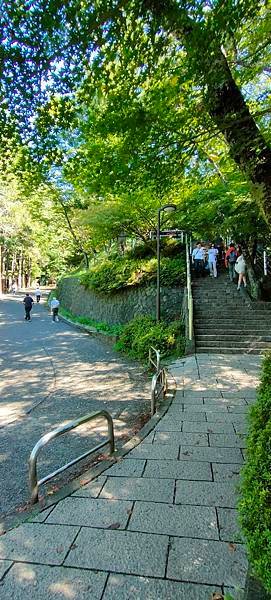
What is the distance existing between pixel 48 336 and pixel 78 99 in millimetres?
12423

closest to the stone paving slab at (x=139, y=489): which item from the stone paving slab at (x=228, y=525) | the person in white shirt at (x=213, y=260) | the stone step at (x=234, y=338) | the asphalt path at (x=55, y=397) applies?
the stone paving slab at (x=228, y=525)

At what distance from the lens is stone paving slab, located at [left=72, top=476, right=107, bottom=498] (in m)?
3.07

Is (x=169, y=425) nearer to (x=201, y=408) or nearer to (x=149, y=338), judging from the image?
(x=201, y=408)

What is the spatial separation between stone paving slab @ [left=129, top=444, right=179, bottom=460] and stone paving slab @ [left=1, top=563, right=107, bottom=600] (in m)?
1.72

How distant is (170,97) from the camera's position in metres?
4.41

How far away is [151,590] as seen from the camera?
2.01 m

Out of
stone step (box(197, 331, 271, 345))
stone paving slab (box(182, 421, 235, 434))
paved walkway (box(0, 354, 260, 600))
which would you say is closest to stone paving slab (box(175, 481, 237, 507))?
paved walkway (box(0, 354, 260, 600))

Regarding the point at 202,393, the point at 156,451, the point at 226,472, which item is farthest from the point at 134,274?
the point at 226,472

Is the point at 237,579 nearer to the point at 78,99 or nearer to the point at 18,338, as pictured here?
the point at 78,99

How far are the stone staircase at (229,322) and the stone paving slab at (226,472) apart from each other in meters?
6.43

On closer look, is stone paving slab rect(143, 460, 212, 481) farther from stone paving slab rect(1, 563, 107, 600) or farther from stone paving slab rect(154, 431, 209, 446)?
stone paving slab rect(1, 563, 107, 600)

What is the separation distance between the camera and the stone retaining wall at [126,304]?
1352 centimetres

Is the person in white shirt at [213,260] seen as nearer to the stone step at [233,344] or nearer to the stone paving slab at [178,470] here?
the stone step at [233,344]

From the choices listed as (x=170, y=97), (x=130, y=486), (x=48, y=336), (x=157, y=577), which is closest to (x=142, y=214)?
(x=48, y=336)
